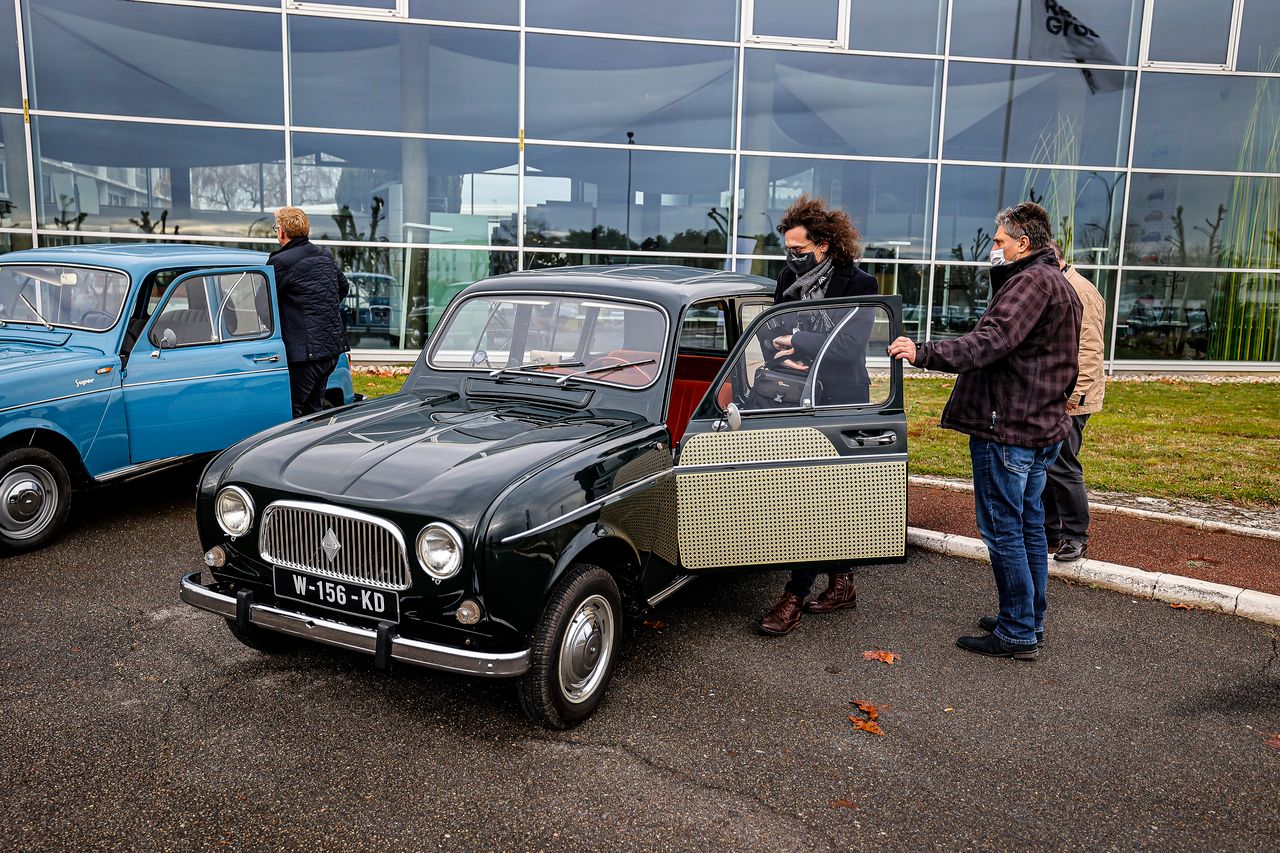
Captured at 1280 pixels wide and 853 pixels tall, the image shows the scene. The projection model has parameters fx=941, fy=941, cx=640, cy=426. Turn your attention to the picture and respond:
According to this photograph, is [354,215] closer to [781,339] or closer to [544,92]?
[544,92]

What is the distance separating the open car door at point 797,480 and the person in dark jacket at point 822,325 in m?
0.11

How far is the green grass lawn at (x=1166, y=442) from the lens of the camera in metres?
7.78

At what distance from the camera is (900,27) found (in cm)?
1581

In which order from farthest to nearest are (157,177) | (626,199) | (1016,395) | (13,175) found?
(626,199)
(157,177)
(13,175)
(1016,395)

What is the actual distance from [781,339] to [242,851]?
10.4 ft

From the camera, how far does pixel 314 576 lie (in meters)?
3.64

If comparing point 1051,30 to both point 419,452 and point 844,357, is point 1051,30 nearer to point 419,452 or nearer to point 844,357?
point 844,357

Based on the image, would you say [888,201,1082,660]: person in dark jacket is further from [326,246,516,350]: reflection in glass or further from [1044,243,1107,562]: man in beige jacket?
[326,246,516,350]: reflection in glass

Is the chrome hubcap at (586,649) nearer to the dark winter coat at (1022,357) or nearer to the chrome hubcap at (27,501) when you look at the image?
the dark winter coat at (1022,357)

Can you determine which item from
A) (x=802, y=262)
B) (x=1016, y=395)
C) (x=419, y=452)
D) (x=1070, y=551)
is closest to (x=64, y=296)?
(x=419, y=452)

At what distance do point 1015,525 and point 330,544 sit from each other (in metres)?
3.10

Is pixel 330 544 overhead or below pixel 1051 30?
below

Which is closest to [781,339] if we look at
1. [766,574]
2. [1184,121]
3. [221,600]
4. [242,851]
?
[766,574]

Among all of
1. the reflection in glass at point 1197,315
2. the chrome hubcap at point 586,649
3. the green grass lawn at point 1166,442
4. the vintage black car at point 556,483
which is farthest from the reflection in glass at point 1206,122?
the chrome hubcap at point 586,649
